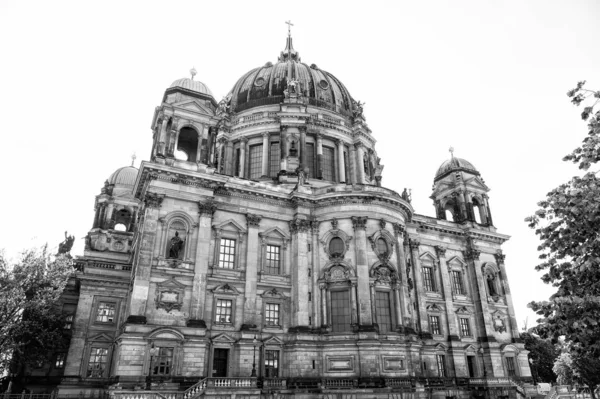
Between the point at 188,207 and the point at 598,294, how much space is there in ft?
79.7

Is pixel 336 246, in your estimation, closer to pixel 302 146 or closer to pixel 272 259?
pixel 272 259

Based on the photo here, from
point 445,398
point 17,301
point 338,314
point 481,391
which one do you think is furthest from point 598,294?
point 17,301

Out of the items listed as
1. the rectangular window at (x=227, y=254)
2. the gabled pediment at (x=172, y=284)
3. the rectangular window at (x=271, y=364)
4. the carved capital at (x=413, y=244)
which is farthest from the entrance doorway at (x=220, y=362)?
the carved capital at (x=413, y=244)

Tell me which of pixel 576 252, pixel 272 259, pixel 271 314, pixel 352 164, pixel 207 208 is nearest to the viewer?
pixel 576 252

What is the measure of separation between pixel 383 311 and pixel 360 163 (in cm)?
1740

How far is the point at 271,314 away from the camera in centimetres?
2994

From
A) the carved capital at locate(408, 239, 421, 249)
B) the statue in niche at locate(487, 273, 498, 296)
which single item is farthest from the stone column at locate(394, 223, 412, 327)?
the statue in niche at locate(487, 273, 498, 296)

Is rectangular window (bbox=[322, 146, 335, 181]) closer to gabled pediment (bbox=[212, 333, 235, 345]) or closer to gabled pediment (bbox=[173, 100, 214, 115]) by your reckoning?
gabled pediment (bbox=[173, 100, 214, 115])

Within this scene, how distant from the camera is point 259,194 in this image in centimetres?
3209

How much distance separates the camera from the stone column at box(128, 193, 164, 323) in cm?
2523

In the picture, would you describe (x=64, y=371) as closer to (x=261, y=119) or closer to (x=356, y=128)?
(x=261, y=119)

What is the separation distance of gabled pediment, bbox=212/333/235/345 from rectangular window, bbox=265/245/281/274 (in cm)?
578

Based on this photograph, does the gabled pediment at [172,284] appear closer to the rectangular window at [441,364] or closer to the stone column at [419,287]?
the stone column at [419,287]

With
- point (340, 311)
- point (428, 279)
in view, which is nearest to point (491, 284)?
point (428, 279)
